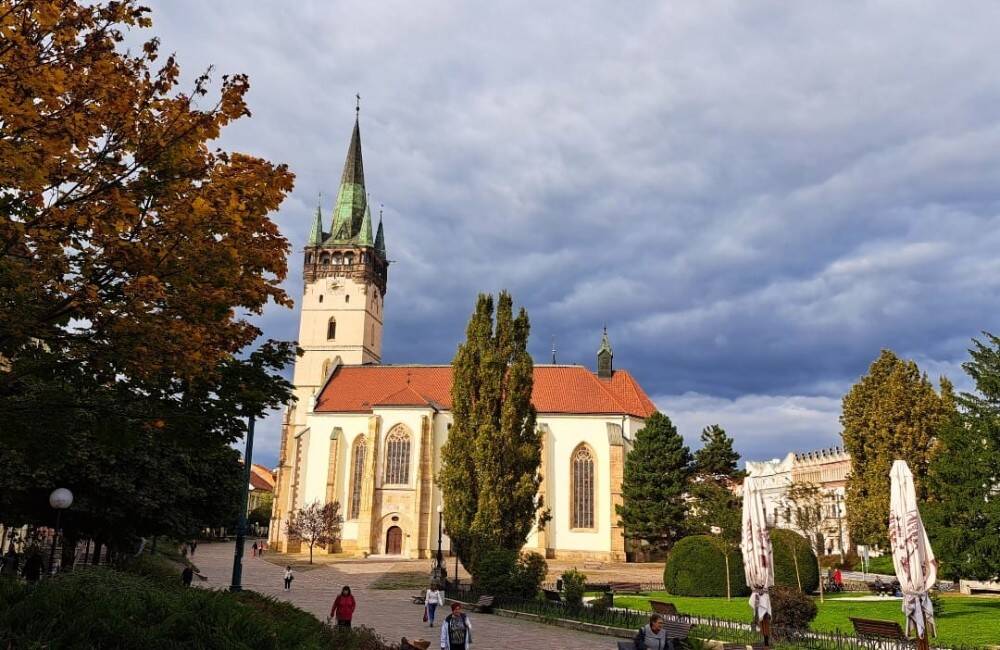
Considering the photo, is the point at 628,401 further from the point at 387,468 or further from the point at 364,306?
the point at 364,306

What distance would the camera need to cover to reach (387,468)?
53812mm

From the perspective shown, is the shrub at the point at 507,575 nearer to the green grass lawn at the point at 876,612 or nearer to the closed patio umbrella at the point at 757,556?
the green grass lawn at the point at 876,612

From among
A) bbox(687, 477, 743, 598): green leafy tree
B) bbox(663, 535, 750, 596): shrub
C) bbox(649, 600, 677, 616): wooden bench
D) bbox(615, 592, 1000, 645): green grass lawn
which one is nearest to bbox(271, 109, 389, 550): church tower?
bbox(687, 477, 743, 598): green leafy tree

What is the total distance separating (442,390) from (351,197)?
24347mm

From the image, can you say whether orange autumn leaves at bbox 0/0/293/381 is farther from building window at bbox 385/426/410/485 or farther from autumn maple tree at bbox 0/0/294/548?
building window at bbox 385/426/410/485

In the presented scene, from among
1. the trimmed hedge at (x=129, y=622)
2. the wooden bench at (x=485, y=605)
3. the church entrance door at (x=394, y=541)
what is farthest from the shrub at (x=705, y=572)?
the church entrance door at (x=394, y=541)

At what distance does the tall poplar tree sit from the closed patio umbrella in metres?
11.8

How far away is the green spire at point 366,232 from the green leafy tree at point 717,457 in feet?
119

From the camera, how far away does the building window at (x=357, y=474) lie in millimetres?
54531

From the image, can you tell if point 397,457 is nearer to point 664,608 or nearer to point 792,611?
point 664,608

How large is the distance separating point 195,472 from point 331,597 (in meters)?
7.71

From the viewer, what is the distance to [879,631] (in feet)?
48.2

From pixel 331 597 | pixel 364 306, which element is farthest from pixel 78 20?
pixel 364 306

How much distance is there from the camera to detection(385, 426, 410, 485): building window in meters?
53.5
